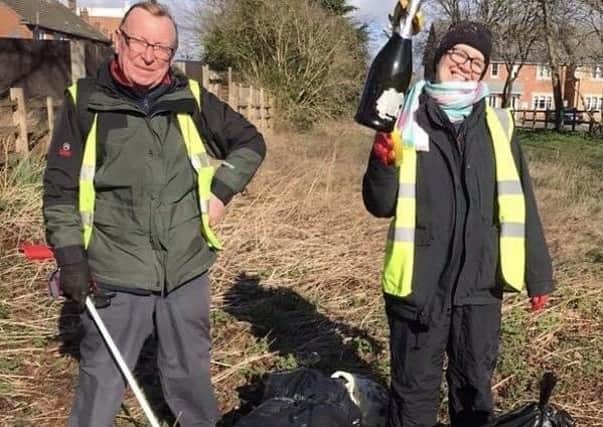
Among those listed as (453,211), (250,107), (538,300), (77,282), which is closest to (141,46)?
(77,282)

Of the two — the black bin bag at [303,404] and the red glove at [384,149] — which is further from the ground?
the red glove at [384,149]

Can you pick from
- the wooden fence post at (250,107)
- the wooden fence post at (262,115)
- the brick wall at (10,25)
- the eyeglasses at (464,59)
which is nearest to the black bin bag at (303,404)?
the eyeglasses at (464,59)

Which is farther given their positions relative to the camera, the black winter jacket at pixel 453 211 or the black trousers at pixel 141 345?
the black trousers at pixel 141 345

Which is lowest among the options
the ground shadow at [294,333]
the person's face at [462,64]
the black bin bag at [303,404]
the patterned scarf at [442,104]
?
the ground shadow at [294,333]

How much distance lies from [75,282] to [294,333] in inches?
94.5

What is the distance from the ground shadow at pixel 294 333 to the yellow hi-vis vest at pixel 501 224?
4.50 ft

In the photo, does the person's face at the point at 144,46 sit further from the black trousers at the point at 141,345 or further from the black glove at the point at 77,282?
the black trousers at the point at 141,345

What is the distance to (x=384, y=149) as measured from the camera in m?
2.64

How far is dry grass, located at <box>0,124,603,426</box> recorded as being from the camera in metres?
4.23

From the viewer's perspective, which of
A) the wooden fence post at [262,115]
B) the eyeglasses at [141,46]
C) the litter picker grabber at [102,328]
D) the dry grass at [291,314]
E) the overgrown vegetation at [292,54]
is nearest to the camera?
the eyeglasses at [141,46]

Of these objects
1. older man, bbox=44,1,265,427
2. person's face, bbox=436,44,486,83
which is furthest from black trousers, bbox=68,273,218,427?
person's face, bbox=436,44,486,83

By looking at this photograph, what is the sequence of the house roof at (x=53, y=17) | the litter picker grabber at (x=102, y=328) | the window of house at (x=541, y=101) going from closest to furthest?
the litter picker grabber at (x=102, y=328)
the house roof at (x=53, y=17)
the window of house at (x=541, y=101)

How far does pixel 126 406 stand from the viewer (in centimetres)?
403

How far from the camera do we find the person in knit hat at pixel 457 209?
9.29 ft
